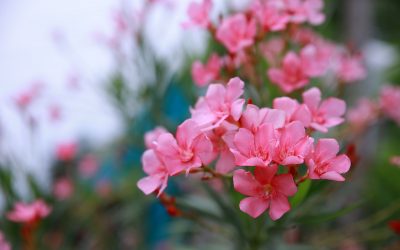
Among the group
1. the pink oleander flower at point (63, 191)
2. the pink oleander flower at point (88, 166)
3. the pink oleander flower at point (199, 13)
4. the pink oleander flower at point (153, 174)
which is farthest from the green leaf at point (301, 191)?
the pink oleander flower at point (88, 166)

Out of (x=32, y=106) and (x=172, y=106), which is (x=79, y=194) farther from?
(x=172, y=106)

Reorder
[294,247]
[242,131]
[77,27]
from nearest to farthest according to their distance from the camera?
[242,131], [294,247], [77,27]

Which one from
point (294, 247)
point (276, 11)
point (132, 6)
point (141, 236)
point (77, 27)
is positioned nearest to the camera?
point (276, 11)

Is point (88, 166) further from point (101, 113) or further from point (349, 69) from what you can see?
point (349, 69)

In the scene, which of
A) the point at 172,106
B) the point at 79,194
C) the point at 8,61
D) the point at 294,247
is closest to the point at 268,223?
the point at 294,247

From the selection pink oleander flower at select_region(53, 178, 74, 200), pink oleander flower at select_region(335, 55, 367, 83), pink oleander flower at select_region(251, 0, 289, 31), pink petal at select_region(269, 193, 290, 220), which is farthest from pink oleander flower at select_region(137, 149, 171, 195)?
pink oleander flower at select_region(53, 178, 74, 200)

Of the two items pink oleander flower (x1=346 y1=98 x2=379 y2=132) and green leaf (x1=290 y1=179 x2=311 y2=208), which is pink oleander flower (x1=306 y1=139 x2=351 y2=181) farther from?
pink oleander flower (x1=346 y1=98 x2=379 y2=132)

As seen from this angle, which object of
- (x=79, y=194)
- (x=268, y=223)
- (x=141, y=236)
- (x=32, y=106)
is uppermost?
(x=32, y=106)
